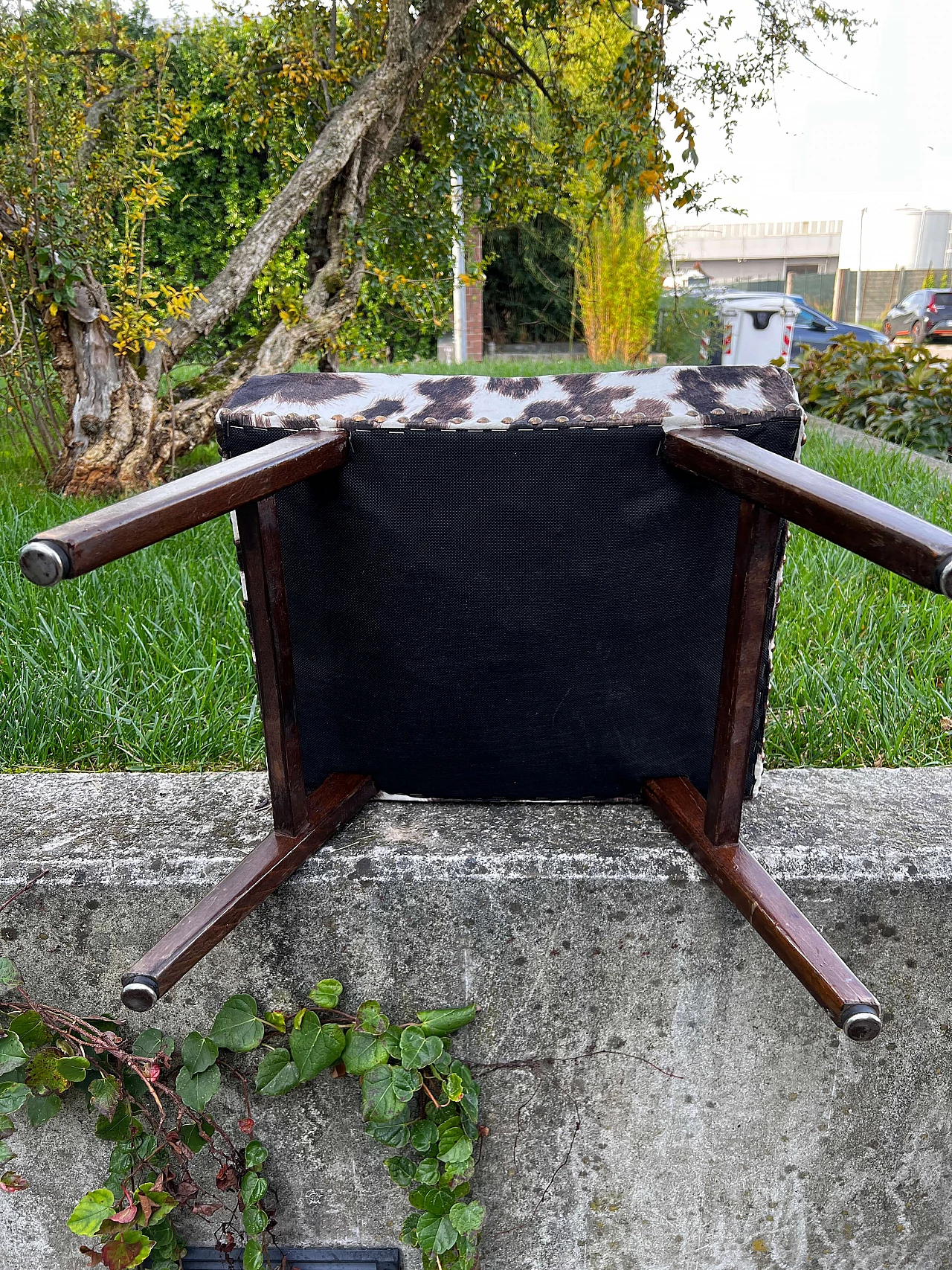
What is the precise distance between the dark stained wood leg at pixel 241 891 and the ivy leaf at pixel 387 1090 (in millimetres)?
280

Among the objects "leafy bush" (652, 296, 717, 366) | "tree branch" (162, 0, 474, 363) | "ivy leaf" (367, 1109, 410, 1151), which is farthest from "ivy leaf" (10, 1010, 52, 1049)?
"leafy bush" (652, 296, 717, 366)

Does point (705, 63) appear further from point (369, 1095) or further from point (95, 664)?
point (369, 1095)

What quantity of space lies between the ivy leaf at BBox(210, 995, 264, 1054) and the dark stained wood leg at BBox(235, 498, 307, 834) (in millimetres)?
246

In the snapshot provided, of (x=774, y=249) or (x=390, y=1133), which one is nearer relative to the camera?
(x=390, y=1133)

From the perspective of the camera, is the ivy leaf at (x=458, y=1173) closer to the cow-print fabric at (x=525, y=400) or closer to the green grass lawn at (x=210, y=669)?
the green grass lawn at (x=210, y=669)

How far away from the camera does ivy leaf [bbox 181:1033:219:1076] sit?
49.7 inches

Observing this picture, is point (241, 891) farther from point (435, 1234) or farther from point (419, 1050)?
point (435, 1234)

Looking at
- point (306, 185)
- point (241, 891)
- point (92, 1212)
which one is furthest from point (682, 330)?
point (92, 1212)

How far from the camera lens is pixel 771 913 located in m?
1.08

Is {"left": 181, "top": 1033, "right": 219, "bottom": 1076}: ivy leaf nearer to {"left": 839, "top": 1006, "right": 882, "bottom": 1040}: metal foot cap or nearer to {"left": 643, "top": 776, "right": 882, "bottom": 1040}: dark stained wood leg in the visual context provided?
{"left": 643, "top": 776, "right": 882, "bottom": 1040}: dark stained wood leg

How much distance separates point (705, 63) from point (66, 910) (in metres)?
4.42

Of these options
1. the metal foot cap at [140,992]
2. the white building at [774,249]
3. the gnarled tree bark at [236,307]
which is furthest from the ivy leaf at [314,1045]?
the white building at [774,249]

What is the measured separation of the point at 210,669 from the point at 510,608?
100 centimetres

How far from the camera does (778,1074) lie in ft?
4.35
